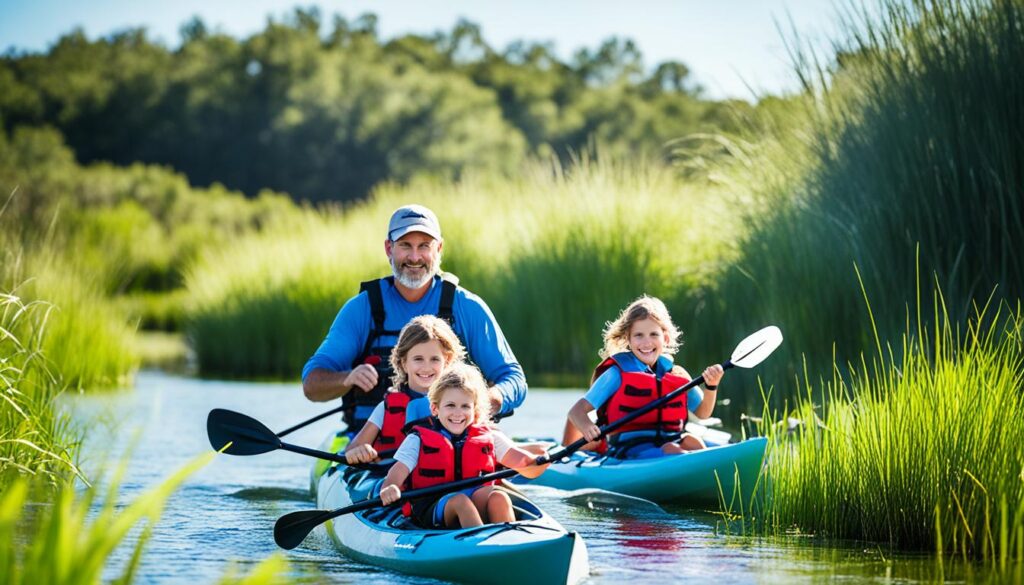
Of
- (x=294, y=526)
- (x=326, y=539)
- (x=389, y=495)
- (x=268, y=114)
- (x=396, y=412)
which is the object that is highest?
(x=268, y=114)

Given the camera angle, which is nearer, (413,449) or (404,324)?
(413,449)

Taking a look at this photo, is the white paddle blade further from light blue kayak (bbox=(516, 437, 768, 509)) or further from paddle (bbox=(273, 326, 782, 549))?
light blue kayak (bbox=(516, 437, 768, 509))

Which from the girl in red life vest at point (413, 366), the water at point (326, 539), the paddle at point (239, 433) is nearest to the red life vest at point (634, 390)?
the water at point (326, 539)

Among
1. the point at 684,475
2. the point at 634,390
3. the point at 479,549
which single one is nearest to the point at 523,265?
the point at 634,390

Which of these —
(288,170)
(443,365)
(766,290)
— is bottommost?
(443,365)

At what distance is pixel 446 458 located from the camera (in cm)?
558

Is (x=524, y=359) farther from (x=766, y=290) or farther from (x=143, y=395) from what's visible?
(x=766, y=290)

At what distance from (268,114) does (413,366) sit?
4156 cm

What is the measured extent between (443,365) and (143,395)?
7.83 metres

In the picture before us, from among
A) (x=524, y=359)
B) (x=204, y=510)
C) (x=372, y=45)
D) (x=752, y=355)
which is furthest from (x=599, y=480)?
(x=372, y=45)

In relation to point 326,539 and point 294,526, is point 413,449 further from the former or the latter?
point 326,539

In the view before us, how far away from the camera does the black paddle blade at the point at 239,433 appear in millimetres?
6445

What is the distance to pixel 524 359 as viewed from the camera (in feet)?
46.9

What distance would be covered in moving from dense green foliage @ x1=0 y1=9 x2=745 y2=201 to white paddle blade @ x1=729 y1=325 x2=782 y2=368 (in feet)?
122
